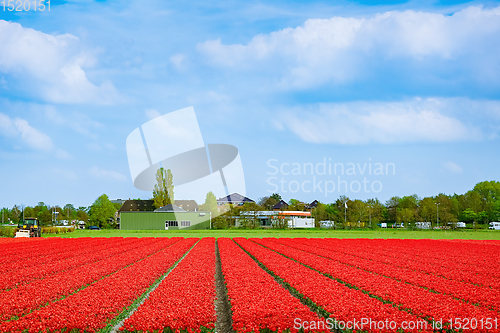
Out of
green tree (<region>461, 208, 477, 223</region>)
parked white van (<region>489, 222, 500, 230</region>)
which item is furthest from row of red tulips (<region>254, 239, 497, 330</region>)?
green tree (<region>461, 208, 477, 223</region>)

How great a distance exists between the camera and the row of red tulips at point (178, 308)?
8703 mm

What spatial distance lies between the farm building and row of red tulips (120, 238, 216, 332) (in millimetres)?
71974

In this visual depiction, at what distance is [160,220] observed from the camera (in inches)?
3342

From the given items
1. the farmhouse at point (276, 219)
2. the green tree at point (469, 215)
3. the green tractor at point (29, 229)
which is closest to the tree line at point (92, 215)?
the green tractor at point (29, 229)

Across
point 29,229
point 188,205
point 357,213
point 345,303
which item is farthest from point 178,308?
point 188,205

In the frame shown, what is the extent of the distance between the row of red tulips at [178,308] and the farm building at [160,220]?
7197cm

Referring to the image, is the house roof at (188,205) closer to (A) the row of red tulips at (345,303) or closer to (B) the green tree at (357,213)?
(B) the green tree at (357,213)

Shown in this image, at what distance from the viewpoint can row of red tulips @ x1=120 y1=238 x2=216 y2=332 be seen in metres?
8.70

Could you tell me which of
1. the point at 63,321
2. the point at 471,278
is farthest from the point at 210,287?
the point at 471,278

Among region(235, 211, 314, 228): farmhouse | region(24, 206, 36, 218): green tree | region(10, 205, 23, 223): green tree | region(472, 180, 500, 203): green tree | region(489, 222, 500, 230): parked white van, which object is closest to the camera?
region(235, 211, 314, 228): farmhouse

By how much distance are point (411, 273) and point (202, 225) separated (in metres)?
73.1

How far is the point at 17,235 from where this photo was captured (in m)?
52.2

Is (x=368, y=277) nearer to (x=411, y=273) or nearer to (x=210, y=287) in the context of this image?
(x=411, y=273)

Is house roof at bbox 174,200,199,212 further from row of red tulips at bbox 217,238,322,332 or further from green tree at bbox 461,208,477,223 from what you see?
row of red tulips at bbox 217,238,322,332
